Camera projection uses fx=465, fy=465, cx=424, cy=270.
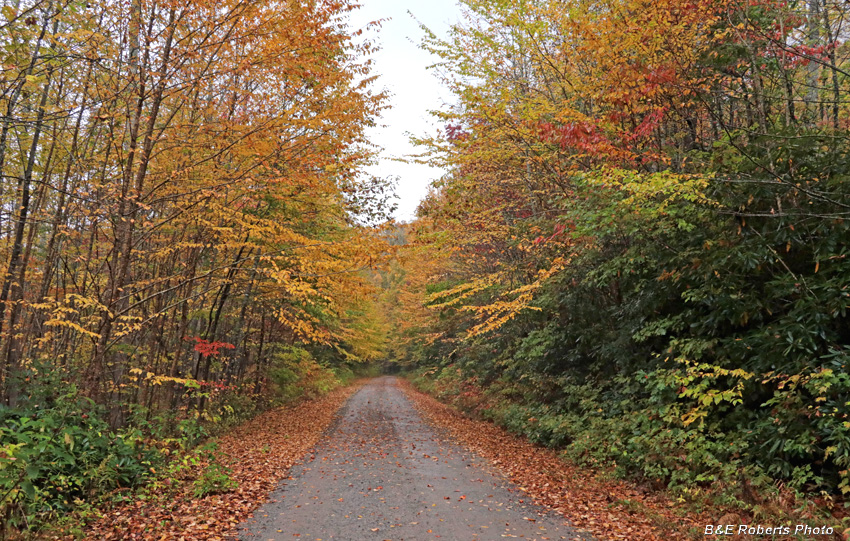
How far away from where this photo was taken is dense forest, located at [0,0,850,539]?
5.74 metres

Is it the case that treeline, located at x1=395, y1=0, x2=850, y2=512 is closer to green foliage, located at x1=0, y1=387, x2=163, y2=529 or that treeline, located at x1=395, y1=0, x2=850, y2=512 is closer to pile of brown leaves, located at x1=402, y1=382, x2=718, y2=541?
pile of brown leaves, located at x1=402, y1=382, x2=718, y2=541

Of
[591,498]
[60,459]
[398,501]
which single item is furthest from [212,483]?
[591,498]

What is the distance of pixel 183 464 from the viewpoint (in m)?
7.20

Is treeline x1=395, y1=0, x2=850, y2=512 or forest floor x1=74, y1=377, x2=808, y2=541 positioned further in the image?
treeline x1=395, y1=0, x2=850, y2=512

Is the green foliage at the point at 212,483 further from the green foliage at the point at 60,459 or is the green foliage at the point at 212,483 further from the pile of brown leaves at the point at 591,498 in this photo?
the pile of brown leaves at the point at 591,498

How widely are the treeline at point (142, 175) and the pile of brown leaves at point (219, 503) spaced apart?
0.65 meters

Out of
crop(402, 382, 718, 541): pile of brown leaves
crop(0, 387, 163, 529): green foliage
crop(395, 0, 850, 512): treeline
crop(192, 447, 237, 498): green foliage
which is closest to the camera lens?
crop(0, 387, 163, 529): green foliage

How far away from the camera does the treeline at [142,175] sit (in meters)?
5.84

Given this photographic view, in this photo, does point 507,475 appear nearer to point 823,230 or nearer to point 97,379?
point 823,230

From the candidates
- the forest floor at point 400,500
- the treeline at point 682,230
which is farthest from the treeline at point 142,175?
the treeline at point 682,230

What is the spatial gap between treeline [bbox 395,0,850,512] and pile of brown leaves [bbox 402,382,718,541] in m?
0.39

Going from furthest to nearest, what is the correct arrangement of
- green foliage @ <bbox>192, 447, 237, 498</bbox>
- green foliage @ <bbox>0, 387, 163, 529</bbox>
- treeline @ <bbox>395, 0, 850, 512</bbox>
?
green foliage @ <bbox>192, 447, 237, 498</bbox> → treeline @ <bbox>395, 0, 850, 512</bbox> → green foliage @ <bbox>0, 387, 163, 529</bbox>

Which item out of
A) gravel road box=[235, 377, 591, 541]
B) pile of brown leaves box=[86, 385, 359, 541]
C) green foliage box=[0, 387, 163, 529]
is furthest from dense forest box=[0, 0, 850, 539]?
gravel road box=[235, 377, 591, 541]

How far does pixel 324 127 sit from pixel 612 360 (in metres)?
7.75
